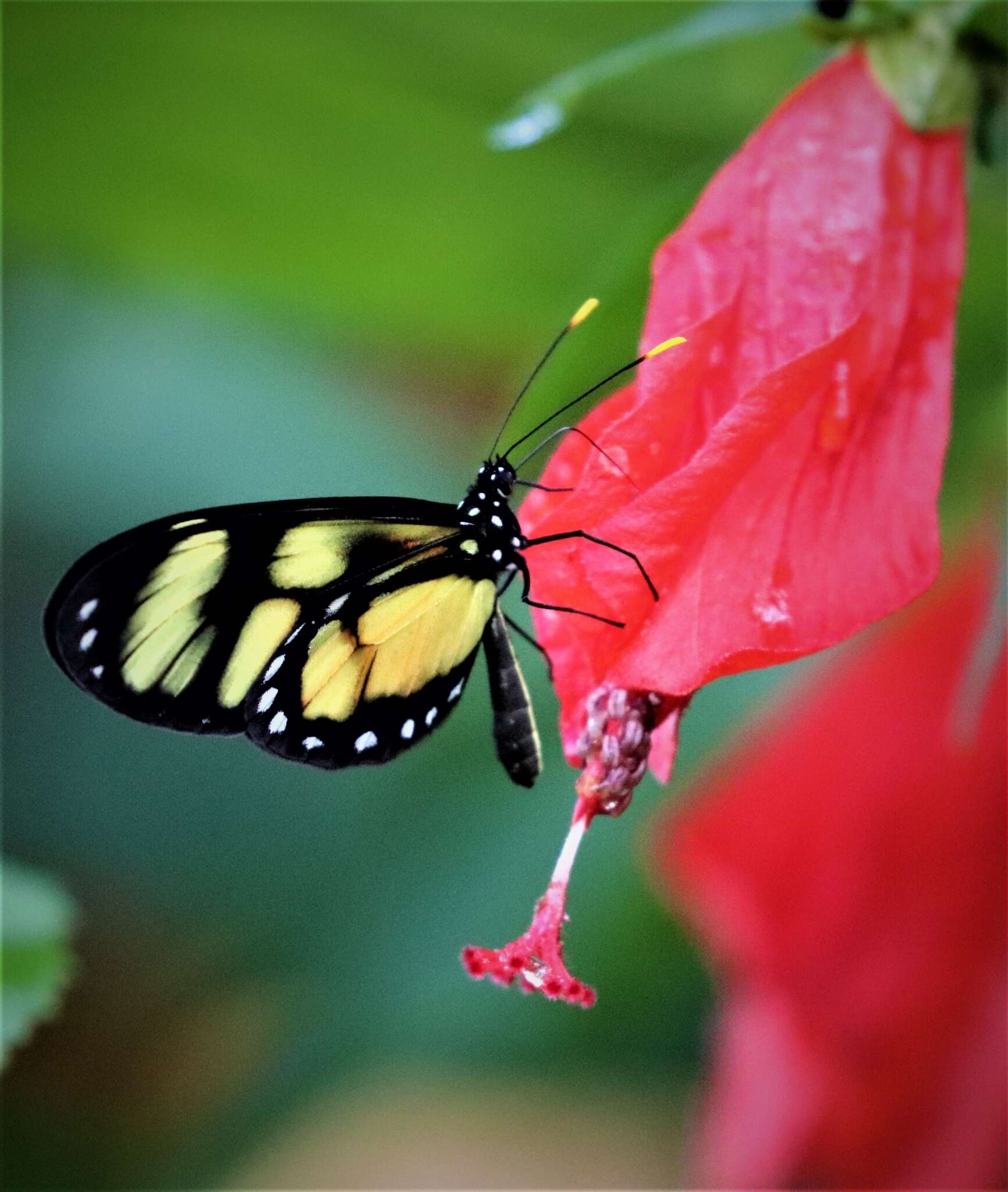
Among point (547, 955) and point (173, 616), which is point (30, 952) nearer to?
point (173, 616)

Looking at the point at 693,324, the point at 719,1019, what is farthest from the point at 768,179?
the point at 719,1019

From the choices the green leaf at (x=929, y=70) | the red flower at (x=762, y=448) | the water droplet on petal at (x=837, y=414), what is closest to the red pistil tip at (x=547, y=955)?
the red flower at (x=762, y=448)

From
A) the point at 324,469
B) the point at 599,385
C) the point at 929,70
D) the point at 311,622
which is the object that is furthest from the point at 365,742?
the point at 324,469

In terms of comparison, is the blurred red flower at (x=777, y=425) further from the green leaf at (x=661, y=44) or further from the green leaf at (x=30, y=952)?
the green leaf at (x=30, y=952)

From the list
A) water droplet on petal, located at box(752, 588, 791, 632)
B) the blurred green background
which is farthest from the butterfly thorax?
water droplet on petal, located at box(752, 588, 791, 632)

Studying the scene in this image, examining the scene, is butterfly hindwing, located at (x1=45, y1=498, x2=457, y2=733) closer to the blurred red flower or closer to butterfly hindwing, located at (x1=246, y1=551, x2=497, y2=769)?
butterfly hindwing, located at (x1=246, y1=551, x2=497, y2=769)

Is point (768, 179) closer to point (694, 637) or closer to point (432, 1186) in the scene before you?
point (694, 637)
